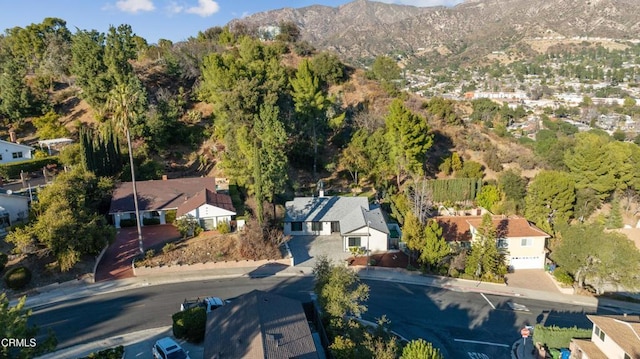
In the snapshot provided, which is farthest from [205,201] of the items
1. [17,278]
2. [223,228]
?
[17,278]

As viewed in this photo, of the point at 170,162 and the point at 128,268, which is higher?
the point at 170,162

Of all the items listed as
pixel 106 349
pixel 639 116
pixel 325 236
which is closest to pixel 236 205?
pixel 325 236

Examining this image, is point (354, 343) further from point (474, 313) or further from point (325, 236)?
point (325, 236)

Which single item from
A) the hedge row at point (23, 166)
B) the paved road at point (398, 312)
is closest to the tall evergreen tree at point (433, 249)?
the paved road at point (398, 312)

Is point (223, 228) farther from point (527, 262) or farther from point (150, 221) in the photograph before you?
point (527, 262)

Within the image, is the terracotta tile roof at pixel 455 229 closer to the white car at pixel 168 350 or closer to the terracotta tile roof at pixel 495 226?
the terracotta tile roof at pixel 495 226

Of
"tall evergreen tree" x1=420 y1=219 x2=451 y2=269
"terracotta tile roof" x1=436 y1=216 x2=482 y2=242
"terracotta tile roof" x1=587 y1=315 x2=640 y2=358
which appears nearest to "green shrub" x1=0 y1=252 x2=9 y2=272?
"tall evergreen tree" x1=420 y1=219 x2=451 y2=269
